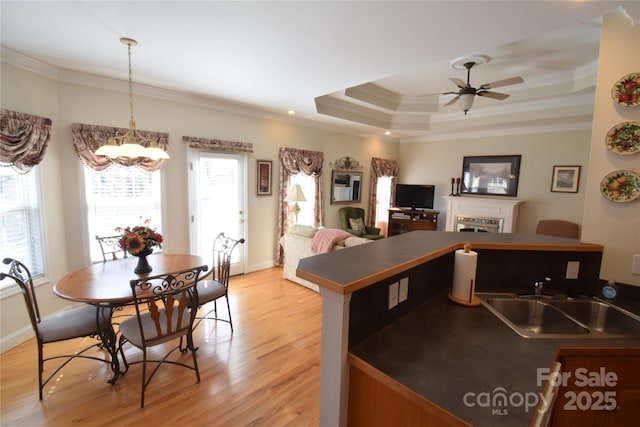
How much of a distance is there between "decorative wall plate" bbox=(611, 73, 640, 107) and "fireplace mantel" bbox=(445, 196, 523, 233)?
4.03 metres

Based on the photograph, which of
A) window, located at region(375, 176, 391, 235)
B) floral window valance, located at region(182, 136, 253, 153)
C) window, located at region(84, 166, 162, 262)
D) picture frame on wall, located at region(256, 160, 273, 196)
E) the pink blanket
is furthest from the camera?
window, located at region(375, 176, 391, 235)

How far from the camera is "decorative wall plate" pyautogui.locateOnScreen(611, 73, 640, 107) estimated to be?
1.63 m

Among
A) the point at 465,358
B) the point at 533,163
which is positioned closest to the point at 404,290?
the point at 465,358

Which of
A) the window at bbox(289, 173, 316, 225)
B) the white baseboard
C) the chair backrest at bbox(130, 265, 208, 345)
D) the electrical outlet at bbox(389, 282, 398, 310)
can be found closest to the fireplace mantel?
the window at bbox(289, 173, 316, 225)

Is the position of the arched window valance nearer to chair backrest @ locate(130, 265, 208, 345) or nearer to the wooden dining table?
the wooden dining table

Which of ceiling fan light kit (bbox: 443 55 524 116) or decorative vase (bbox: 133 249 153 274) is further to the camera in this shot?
ceiling fan light kit (bbox: 443 55 524 116)

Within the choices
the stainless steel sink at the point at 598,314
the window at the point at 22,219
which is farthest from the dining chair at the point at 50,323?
the stainless steel sink at the point at 598,314

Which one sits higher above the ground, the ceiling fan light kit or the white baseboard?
the ceiling fan light kit

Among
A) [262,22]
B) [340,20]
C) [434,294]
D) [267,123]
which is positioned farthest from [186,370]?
[267,123]

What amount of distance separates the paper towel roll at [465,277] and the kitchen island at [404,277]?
0.08 metres

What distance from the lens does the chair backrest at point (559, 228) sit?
15.4 ft

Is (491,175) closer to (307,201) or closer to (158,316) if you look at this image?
(307,201)

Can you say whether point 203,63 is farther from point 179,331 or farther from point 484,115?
point 484,115

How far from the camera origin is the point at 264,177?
186 inches
